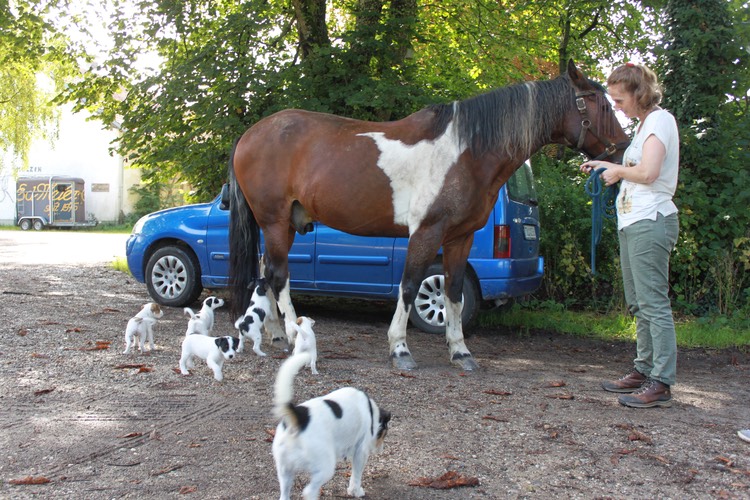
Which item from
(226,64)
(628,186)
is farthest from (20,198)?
(628,186)

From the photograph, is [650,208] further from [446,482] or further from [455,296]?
[446,482]

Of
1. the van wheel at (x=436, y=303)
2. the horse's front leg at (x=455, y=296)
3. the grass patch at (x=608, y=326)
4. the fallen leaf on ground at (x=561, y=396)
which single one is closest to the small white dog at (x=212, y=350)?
the horse's front leg at (x=455, y=296)

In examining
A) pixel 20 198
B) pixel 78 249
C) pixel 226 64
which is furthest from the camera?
pixel 20 198

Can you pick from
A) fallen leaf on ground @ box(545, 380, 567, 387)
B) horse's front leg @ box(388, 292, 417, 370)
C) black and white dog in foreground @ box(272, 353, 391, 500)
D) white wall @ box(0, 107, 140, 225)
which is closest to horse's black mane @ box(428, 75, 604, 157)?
horse's front leg @ box(388, 292, 417, 370)

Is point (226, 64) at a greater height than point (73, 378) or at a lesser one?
greater

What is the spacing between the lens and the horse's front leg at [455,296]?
588 cm

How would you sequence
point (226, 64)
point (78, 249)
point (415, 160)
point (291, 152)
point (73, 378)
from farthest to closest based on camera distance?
point (78, 249), point (226, 64), point (291, 152), point (415, 160), point (73, 378)

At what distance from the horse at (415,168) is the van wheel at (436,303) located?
1517 millimetres

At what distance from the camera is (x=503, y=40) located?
12.4 m

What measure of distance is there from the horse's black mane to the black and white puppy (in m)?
2.30

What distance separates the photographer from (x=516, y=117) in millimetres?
5508

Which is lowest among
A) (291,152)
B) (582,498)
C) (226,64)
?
(582,498)

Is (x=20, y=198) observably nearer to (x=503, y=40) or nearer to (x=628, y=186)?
(x=503, y=40)

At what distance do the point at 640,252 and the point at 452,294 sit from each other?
1872mm
